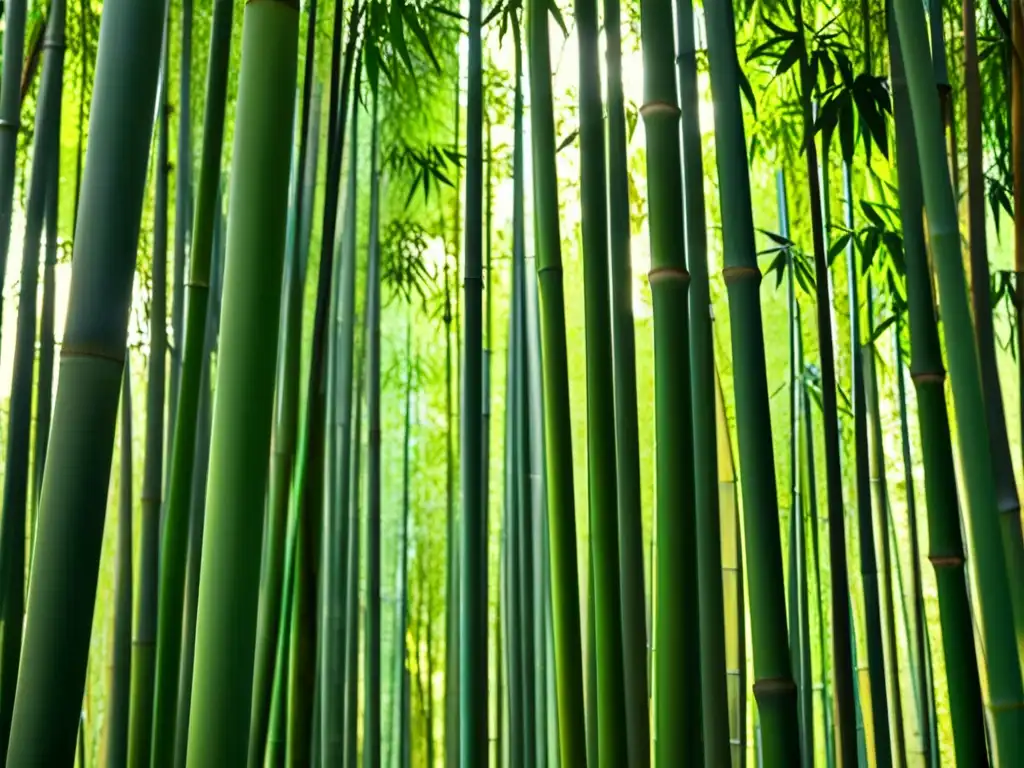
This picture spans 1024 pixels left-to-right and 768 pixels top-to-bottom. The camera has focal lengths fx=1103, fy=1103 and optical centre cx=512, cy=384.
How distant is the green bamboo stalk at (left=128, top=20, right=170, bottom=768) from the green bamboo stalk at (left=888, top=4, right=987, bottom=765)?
2.86 feet

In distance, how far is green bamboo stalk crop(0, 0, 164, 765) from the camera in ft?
1.89

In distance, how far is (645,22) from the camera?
3.19 ft

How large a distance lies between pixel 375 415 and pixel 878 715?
138 centimetres

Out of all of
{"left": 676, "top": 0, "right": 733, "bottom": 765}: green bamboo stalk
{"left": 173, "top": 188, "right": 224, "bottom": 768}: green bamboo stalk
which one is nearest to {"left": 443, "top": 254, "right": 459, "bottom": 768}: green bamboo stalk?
{"left": 173, "top": 188, "right": 224, "bottom": 768}: green bamboo stalk

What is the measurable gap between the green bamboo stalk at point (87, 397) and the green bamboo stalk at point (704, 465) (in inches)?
27.3

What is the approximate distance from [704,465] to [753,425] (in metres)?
0.25

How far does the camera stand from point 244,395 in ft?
2.09

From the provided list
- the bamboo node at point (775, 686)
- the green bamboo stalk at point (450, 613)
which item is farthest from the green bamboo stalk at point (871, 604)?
the green bamboo stalk at point (450, 613)

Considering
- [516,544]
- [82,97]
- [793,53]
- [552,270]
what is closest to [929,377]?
[552,270]

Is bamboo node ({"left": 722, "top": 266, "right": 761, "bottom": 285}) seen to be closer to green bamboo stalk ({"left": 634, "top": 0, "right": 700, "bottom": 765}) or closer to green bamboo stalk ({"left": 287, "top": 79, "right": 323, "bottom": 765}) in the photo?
green bamboo stalk ({"left": 634, "top": 0, "right": 700, "bottom": 765})

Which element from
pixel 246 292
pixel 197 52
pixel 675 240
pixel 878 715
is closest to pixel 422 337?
pixel 197 52

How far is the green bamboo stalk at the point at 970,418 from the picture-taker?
3.11 ft

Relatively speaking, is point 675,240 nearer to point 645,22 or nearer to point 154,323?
point 645,22

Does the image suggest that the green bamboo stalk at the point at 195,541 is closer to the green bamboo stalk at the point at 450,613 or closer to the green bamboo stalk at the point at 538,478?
the green bamboo stalk at the point at 538,478
